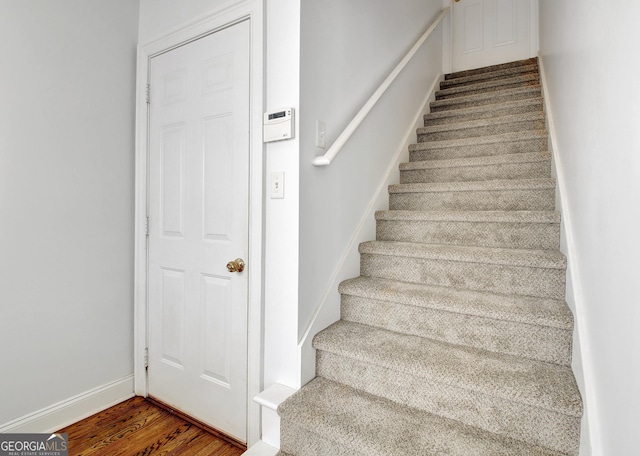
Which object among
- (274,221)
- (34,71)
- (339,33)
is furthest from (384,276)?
(34,71)

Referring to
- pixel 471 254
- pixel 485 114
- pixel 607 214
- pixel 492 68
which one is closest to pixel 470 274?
pixel 471 254

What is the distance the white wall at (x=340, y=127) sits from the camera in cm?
149

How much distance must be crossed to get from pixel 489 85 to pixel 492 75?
1.11 feet

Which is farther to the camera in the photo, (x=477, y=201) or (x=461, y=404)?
(x=477, y=201)

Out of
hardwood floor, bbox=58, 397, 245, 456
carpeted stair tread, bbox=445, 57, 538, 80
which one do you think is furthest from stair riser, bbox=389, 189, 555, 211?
carpeted stair tread, bbox=445, 57, 538, 80

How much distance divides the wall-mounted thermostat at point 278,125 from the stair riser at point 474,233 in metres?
0.94

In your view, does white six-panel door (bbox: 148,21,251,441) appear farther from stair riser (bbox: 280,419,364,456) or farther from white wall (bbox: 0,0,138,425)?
stair riser (bbox: 280,419,364,456)

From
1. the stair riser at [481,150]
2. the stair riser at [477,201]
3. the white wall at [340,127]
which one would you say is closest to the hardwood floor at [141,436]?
the white wall at [340,127]

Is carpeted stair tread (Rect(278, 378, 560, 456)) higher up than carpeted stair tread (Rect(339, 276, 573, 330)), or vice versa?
carpeted stair tread (Rect(339, 276, 573, 330))

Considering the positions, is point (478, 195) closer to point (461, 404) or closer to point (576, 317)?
point (576, 317)

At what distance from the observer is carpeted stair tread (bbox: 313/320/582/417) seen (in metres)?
1.09

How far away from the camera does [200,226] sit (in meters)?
1.81

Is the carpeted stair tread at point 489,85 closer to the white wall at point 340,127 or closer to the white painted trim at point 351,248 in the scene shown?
the white painted trim at point 351,248

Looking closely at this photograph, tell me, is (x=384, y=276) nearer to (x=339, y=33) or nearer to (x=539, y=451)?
(x=539, y=451)
